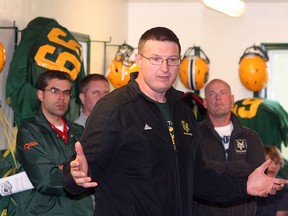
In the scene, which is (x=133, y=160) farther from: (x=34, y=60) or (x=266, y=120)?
(x=266, y=120)

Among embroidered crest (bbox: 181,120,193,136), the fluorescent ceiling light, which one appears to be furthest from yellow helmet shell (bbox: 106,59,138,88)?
embroidered crest (bbox: 181,120,193,136)

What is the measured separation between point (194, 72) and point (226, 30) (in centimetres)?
116

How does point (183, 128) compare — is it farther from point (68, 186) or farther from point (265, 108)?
point (265, 108)

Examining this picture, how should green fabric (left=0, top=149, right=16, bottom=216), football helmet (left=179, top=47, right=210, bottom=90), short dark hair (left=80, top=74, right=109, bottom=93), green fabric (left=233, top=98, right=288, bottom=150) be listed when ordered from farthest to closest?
football helmet (left=179, top=47, right=210, bottom=90)
green fabric (left=233, top=98, right=288, bottom=150)
short dark hair (left=80, top=74, right=109, bottom=93)
green fabric (left=0, top=149, right=16, bottom=216)

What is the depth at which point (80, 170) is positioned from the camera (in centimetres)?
286

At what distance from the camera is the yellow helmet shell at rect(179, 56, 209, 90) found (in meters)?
8.26

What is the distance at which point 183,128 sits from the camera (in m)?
3.28

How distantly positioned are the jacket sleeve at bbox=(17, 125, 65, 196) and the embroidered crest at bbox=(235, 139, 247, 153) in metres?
1.68

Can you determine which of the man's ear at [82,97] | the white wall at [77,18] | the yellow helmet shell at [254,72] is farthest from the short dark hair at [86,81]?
the yellow helmet shell at [254,72]

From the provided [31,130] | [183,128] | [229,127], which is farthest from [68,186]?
[229,127]

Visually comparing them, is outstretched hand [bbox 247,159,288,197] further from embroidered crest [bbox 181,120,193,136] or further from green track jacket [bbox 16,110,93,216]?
green track jacket [bbox 16,110,93,216]

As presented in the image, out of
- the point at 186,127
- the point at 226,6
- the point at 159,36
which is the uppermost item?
the point at 226,6

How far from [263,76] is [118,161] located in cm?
542

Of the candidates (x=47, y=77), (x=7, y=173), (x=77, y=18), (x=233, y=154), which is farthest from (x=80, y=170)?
(x=77, y=18)
